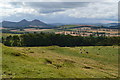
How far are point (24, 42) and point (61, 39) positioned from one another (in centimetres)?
2900

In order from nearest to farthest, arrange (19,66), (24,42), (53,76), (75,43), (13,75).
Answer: (13,75), (53,76), (19,66), (24,42), (75,43)

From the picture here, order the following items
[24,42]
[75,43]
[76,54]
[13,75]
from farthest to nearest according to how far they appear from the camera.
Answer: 1. [75,43]
2. [24,42]
3. [76,54]
4. [13,75]

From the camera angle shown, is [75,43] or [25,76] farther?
[75,43]

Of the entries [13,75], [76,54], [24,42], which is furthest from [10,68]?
[24,42]

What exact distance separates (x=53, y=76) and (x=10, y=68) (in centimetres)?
787

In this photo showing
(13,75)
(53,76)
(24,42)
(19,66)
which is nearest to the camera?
(13,75)

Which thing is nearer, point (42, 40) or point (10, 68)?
point (10, 68)

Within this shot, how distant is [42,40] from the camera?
11444cm

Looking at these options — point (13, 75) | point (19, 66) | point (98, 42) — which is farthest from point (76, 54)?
point (98, 42)

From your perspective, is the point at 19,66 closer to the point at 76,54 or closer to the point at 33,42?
the point at 76,54

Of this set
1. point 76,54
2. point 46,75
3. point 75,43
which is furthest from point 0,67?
point 75,43

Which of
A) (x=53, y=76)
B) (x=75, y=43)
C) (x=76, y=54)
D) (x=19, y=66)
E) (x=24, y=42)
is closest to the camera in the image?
(x=53, y=76)

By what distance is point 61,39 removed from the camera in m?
119

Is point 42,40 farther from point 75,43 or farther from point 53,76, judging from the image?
point 53,76
